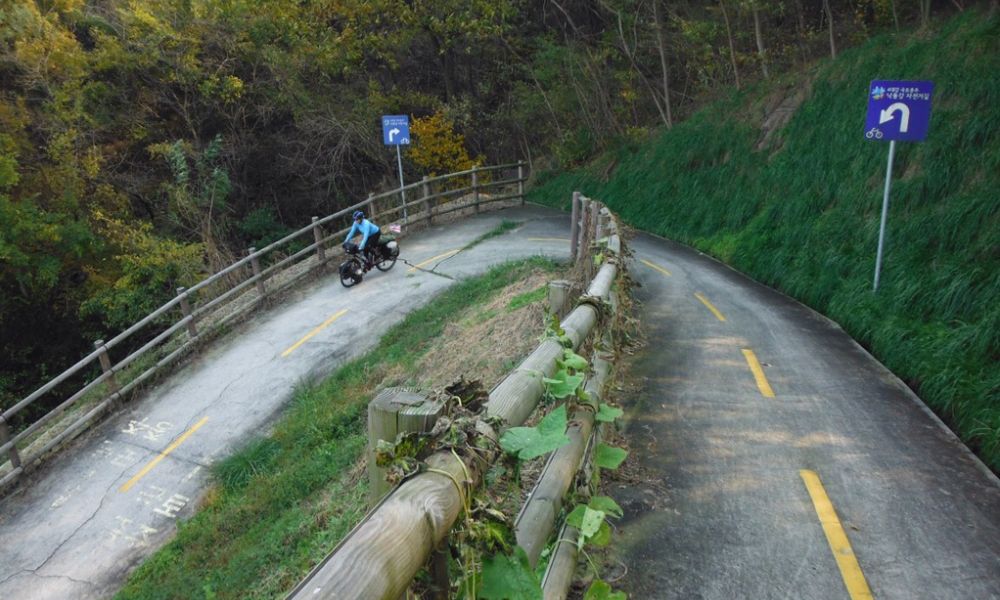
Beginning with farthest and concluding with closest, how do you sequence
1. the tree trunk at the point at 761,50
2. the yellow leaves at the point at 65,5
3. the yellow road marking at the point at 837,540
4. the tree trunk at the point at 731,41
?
1. the yellow leaves at the point at 65,5
2. the tree trunk at the point at 731,41
3. the tree trunk at the point at 761,50
4. the yellow road marking at the point at 837,540

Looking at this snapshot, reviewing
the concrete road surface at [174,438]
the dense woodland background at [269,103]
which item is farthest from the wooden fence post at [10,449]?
the dense woodland background at [269,103]

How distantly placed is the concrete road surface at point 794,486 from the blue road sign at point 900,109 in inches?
133

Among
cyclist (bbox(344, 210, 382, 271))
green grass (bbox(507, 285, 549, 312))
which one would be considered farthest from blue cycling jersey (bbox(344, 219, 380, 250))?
green grass (bbox(507, 285, 549, 312))

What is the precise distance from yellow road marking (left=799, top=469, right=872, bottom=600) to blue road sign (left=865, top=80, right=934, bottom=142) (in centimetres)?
632

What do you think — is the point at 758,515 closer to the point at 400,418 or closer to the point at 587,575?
the point at 587,575

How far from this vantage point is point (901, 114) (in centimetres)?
894

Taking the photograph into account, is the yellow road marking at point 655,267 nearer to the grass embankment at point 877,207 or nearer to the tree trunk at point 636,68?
the grass embankment at point 877,207

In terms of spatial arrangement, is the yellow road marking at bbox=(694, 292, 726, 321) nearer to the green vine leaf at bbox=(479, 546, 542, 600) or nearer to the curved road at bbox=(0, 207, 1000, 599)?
the curved road at bbox=(0, 207, 1000, 599)

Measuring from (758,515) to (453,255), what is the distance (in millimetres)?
12268

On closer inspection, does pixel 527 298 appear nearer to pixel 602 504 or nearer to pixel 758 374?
pixel 758 374

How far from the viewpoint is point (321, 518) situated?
21.3ft

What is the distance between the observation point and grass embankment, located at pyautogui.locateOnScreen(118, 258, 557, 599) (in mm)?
6227

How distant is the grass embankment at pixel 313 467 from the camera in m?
6.23

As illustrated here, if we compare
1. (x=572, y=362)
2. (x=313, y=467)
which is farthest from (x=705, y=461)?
(x=313, y=467)
